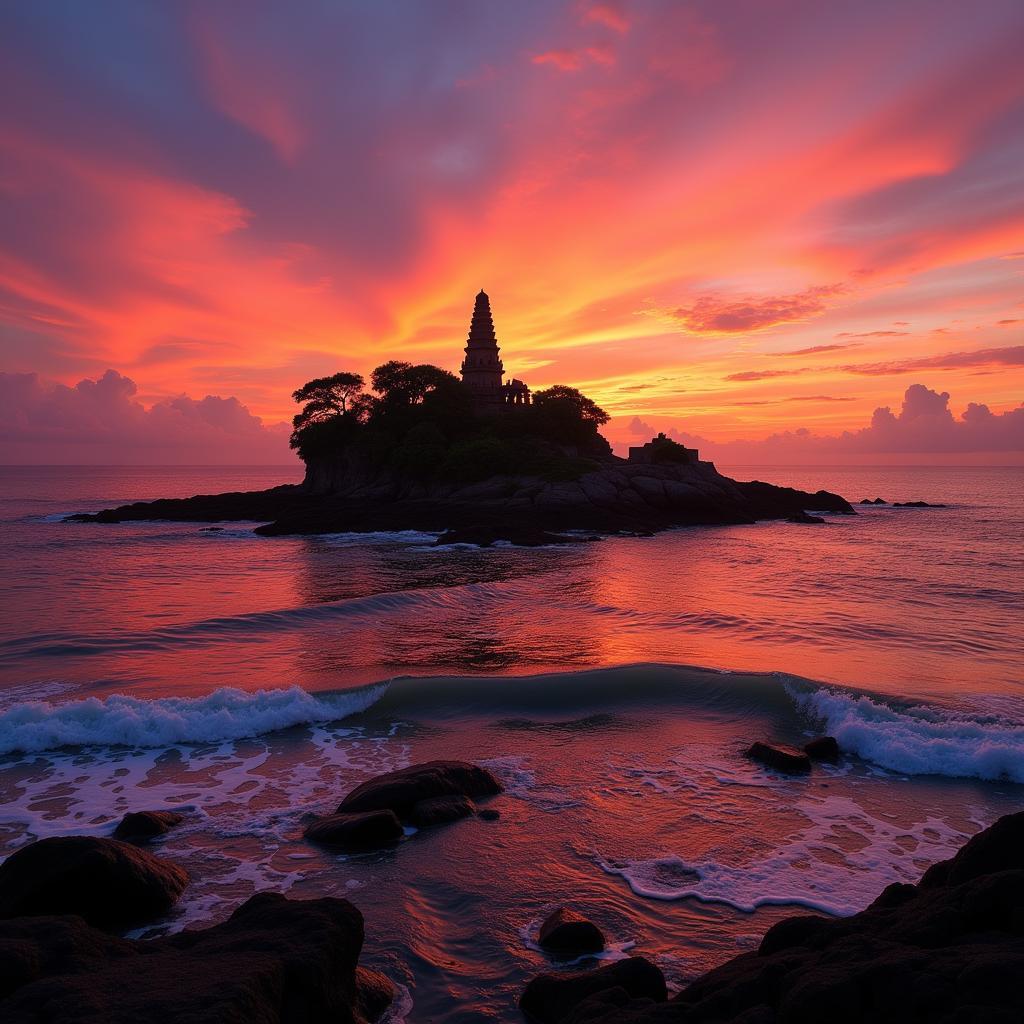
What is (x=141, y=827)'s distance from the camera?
30.7 ft

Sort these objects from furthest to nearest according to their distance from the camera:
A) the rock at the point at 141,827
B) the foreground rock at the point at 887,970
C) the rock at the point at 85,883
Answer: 1. the rock at the point at 141,827
2. the rock at the point at 85,883
3. the foreground rock at the point at 887,970

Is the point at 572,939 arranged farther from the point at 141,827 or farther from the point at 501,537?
the point at 501,537

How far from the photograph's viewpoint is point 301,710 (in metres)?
14.5

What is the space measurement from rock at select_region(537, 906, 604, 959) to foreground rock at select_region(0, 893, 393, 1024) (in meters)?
1.76

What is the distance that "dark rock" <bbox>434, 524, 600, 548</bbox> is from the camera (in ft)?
A: 158

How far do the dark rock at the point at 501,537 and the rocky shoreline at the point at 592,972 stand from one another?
41.5 metres

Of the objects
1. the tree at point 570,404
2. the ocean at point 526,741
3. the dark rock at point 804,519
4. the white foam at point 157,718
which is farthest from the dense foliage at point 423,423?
the white foam at point 157,718

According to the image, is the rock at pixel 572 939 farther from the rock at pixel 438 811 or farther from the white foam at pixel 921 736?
the white foam at pixel 921 736

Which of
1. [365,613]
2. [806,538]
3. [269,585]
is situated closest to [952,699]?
[365,613]

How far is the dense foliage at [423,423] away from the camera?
74125mm

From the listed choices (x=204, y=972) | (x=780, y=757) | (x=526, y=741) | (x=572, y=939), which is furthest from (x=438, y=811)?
(x=780, y=757)

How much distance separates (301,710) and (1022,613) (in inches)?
1042

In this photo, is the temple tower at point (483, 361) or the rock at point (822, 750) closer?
the rock at point (822, 750)

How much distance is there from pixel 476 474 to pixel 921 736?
→ 5828 centimetres
